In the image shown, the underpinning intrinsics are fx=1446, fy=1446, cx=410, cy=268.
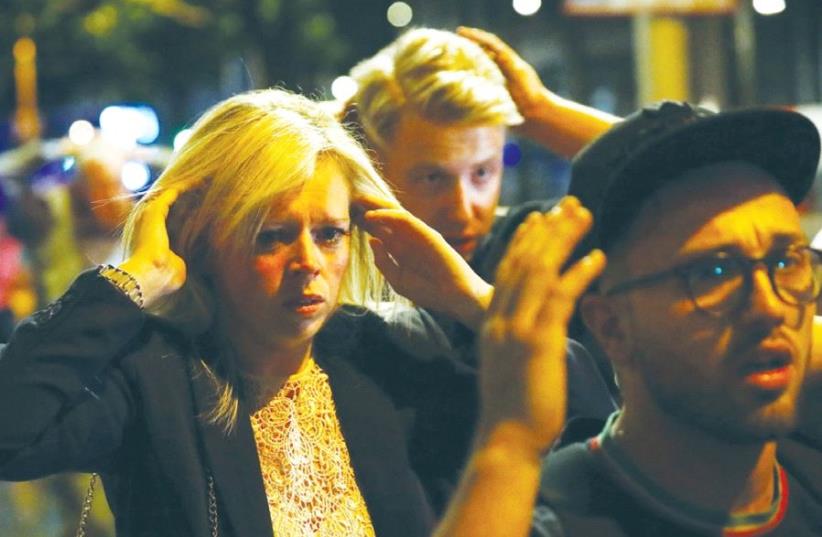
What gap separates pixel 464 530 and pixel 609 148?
0.68 meters

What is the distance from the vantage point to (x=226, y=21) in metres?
28.5

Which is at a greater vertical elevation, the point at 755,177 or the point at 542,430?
the point at 755,177

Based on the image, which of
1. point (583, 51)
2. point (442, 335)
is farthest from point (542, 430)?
point (583, 51)

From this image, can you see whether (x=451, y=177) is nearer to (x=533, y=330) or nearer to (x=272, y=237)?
(x=272, y=237)

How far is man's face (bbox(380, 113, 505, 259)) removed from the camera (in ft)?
12.8

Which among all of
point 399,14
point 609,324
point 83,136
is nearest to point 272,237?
point 609,324

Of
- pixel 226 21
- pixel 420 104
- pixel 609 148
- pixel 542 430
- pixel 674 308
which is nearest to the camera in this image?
pixel 542 430

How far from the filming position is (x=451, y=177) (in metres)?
3.93

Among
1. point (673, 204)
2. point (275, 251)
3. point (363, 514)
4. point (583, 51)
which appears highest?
point (673, 204)

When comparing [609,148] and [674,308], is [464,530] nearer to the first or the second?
[674,308]

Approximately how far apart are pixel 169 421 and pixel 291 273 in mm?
379

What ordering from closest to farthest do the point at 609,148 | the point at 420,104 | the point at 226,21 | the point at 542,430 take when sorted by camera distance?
the point at 542,430
the point at 609,148
the point at 420,104
the point at 226,21

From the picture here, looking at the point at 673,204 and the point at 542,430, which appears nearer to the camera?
the point at 542,430

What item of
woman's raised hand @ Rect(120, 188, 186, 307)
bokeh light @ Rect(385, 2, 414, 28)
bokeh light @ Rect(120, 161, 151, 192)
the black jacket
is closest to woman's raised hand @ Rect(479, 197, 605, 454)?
the black jacket
